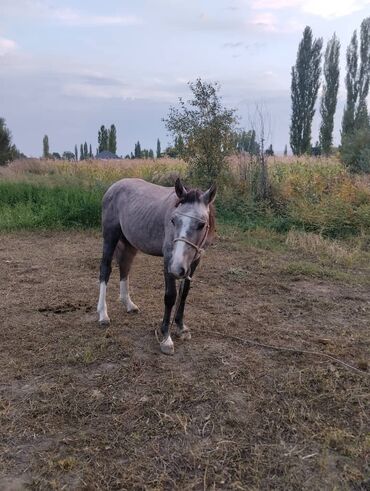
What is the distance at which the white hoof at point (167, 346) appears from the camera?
3.62 meters

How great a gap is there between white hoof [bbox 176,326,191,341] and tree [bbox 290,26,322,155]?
24.5 meters

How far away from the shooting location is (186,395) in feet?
9.86

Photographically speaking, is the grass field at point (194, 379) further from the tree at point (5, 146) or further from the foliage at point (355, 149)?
the tree at point (5, 146)

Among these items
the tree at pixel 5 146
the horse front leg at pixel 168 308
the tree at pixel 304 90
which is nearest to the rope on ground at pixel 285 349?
the horse front leg at pixel 168 308

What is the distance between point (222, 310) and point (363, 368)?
5.53 feet

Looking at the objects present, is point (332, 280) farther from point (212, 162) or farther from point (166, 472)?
point (212, 162)

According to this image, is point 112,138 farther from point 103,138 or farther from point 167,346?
point 167,346

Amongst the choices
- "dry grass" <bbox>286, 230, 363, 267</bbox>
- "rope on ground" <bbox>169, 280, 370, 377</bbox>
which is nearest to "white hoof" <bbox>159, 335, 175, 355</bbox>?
"rope on ground" <bbox>169, 280, 370, 377</bbox>

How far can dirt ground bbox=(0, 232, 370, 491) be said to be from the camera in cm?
233

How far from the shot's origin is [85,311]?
4.70 m

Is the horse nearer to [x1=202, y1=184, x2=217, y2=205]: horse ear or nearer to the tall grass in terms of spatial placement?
[x1=202, y1=184, x2=217, y2=205]: horse ear

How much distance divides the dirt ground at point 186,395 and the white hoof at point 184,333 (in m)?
0.06

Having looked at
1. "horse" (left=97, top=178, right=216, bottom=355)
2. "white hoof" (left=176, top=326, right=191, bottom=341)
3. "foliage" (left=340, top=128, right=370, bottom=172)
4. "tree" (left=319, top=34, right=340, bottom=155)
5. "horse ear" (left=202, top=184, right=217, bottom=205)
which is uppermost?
"tree" (left=319, top=34, right=340, bottom=155)

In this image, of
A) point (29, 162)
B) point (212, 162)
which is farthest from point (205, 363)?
point (29, 162)
